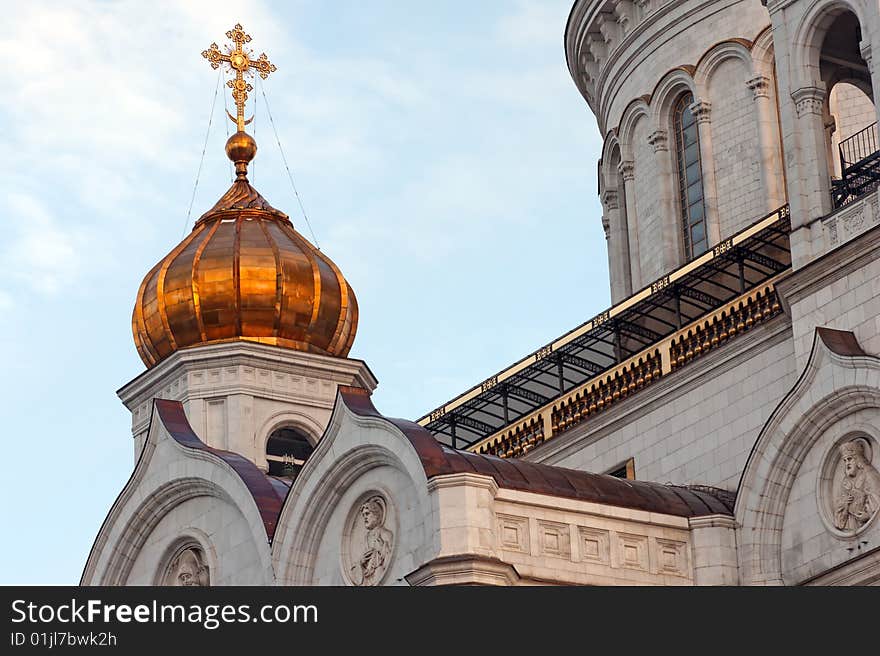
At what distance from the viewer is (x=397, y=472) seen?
22891mm

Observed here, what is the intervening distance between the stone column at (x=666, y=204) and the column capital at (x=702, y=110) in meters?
0.74

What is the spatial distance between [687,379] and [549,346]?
2493 mm

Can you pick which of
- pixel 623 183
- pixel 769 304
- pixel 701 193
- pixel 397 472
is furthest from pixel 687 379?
pixel 623 183

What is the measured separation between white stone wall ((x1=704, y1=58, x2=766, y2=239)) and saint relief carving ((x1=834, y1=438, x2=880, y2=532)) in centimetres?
706

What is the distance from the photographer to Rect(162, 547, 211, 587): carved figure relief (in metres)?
25.7

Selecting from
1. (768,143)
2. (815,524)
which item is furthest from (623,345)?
(815,524)

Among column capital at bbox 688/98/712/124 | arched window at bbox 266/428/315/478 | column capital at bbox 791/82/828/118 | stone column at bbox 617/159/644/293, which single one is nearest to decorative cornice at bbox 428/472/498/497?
column capital at bbox 791/82/828/118

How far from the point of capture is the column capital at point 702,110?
29.7 m

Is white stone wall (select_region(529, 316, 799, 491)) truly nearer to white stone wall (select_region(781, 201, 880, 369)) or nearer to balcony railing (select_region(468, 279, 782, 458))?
balcony railing (select_region(468, 279, 782, 458))

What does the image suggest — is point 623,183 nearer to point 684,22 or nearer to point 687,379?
point 684,22

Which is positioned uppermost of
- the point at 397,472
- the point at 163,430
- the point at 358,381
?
the point at 358,381

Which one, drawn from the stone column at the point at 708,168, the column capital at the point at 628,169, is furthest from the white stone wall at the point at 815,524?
the column capital at the point at 628,169

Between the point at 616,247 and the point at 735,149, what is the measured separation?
10.5 feet
